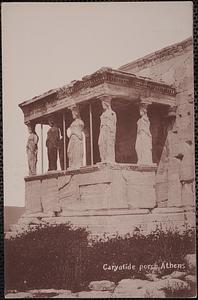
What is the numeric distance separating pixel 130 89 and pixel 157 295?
1927mm

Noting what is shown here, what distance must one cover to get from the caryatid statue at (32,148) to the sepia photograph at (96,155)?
0.5 inches

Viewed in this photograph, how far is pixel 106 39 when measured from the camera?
4.96m

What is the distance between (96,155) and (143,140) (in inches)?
18.8

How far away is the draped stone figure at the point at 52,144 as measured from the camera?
16.6 ft

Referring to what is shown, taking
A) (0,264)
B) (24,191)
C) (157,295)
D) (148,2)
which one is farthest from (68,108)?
(157,295)

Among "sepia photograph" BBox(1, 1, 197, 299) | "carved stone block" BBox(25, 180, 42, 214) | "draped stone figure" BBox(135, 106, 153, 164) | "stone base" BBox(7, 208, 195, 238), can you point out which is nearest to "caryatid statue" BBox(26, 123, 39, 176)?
"sepia photograph" BBox(1, 1, 197, 299)

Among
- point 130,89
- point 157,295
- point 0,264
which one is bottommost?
point 157,295

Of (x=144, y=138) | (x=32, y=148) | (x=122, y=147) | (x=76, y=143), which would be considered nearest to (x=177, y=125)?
(x=144, y=138)

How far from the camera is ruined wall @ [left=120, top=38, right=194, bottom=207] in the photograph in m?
4.96

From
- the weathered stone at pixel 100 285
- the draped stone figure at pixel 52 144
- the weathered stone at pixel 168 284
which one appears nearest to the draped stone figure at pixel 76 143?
the draped stone figure at pixel 52 144

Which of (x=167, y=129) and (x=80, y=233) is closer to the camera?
(x=80, y=233)

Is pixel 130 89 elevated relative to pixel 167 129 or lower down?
elevated

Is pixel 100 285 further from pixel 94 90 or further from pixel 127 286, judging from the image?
pixel 94 90

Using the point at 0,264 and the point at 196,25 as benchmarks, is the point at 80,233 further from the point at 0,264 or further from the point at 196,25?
the point at 196,25
